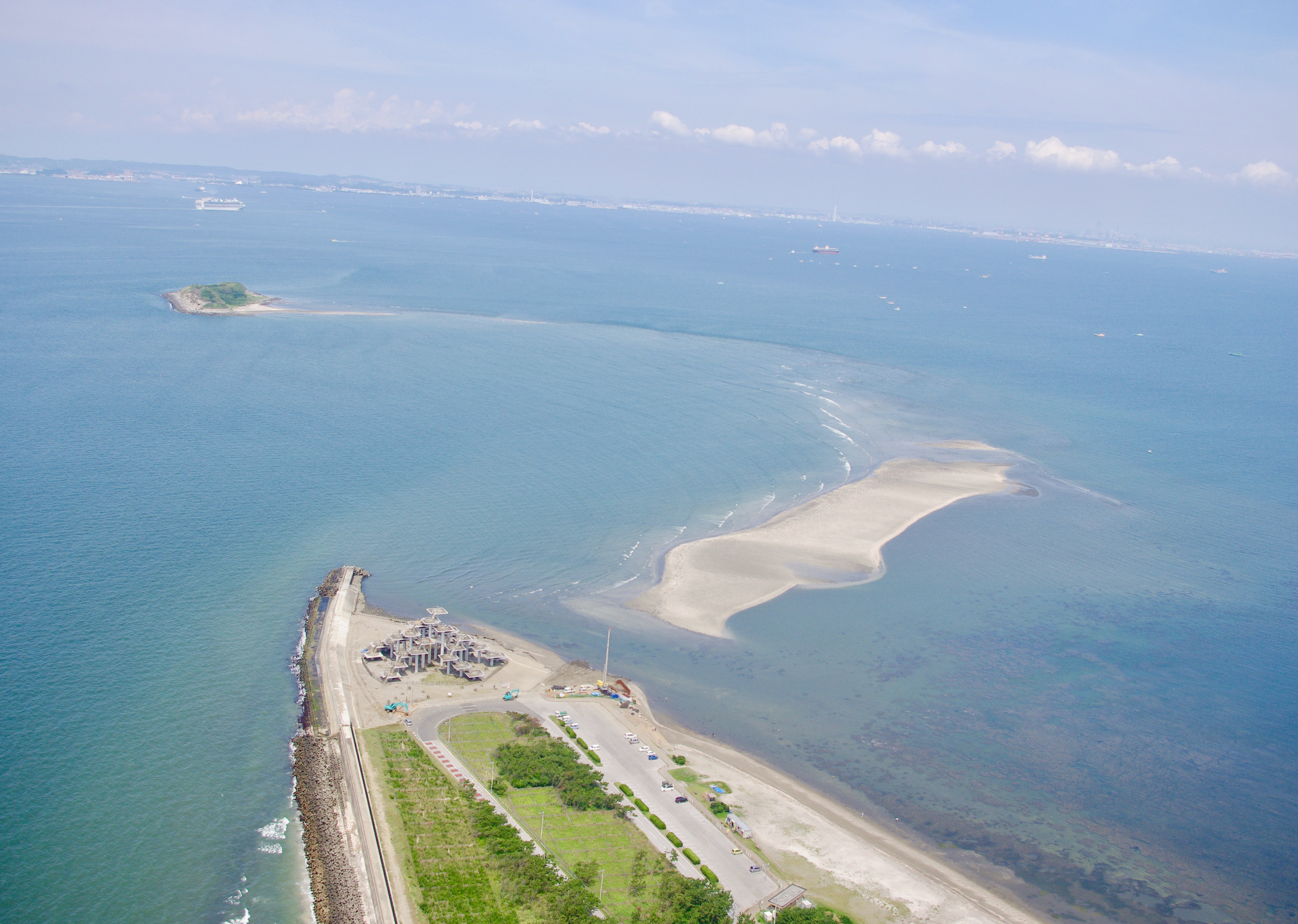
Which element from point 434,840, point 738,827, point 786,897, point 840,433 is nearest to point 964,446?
point 840,433

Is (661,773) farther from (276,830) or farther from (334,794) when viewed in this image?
(276,830)

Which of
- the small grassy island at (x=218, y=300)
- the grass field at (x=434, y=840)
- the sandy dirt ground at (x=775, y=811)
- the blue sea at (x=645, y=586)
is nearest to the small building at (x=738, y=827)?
the sandy dirt ground at (x=775, y=811)

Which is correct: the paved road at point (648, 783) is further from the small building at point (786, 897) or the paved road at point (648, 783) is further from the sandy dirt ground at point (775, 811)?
the small building at point (786, 897)

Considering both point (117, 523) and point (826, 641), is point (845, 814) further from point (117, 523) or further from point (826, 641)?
point (117, 523)

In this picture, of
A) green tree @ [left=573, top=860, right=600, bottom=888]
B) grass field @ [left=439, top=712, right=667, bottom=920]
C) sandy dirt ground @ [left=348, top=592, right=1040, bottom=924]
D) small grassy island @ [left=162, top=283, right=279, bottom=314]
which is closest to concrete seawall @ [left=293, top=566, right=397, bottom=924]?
sandy dirt ground @ [left=348, top=592, right=1040, bottom=924]

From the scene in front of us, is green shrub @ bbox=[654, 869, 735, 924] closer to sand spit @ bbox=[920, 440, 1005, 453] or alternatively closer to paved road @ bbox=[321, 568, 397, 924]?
paved road @ bbox=[321, 568, 397, 924]
